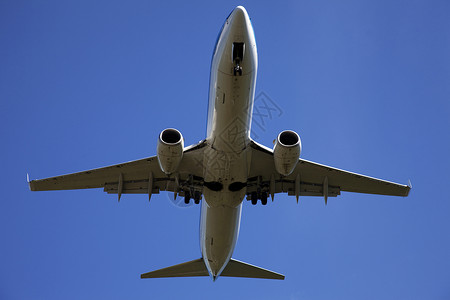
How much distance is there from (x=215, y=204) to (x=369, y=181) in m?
7.85

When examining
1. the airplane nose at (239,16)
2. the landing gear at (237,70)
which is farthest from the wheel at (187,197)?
the airplane nose at (239,16)

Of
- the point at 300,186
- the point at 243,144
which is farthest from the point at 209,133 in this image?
the point at 300,186

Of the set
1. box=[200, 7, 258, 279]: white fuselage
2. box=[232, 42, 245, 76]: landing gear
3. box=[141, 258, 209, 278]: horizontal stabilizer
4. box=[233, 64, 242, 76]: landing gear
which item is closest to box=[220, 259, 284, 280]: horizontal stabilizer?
box=[141, 258, 209, 278]: horizontal stabilizer

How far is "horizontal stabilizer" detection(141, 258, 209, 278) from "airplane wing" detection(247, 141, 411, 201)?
17.6 feet

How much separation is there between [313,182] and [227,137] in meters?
6.45

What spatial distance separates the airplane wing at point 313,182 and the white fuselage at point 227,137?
149 cm

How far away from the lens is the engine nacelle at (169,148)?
60.4 ft

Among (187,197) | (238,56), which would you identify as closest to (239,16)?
(238,56)

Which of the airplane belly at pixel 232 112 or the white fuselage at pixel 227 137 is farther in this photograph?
the airplane belly at pixel 232 112

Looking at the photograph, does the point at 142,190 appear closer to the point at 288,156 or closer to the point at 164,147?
the point at 164,147

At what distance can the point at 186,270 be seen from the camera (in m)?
25.4

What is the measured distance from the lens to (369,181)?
2314 cm

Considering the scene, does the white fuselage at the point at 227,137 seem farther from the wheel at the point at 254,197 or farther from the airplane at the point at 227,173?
the wheel at the point at 254,197

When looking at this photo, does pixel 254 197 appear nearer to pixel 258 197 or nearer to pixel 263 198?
pixel 258 197
